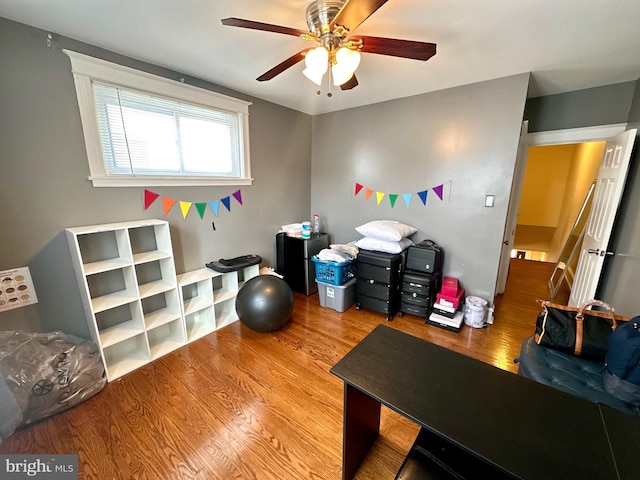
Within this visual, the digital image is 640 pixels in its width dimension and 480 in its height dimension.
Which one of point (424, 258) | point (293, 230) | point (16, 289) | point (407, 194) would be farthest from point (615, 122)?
point (16, 289)

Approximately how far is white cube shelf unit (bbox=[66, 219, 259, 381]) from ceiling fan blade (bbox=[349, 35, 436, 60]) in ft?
6.36

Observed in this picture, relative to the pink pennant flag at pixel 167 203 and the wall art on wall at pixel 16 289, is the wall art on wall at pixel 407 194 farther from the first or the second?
the wall art on wall at pixel 16 289

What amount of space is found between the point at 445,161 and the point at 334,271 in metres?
1.69

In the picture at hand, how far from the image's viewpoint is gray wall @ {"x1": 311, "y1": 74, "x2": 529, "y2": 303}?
95.1 inches

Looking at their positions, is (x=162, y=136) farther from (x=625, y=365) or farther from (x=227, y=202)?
(x=625, y=365)

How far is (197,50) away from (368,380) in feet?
7.94

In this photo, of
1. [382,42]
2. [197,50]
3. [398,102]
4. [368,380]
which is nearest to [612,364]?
[368,380]

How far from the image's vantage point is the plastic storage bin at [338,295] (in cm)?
289

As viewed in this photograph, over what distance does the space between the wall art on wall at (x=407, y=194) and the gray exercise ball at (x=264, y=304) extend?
167 cm

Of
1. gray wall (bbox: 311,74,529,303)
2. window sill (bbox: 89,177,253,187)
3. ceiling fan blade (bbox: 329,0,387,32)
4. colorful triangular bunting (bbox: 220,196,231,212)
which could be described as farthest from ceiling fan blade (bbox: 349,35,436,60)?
colorful triangular bunting (bbox: 220,196,231,212)

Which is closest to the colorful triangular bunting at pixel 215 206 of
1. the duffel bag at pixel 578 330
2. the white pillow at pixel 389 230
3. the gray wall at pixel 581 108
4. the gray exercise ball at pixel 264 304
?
the gray exercise ball at pixel 264 304

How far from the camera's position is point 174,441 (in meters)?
1.46

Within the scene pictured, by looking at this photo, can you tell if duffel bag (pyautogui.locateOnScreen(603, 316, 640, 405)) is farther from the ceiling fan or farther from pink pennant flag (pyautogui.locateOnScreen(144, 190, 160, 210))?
pink pennant flag (pyautogui.locateOnScreen(144, 190, 160, 210))

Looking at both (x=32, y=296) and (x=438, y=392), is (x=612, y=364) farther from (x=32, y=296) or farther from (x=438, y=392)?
(x=32, y=296)
